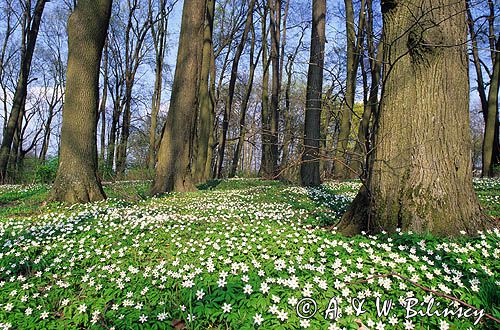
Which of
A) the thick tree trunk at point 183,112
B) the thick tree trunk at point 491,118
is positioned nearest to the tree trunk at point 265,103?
the thick tree trunk at point 183,112

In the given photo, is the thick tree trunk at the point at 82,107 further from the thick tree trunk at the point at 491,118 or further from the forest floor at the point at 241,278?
the thick tree trunk at the point at 491,118

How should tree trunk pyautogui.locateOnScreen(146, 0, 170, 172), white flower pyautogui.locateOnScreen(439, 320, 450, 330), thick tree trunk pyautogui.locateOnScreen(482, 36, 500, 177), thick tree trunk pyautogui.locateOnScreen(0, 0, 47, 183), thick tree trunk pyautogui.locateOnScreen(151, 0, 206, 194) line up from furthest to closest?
tree trunk pyautogui.locateOnScreen(146, 0, 170, 172)
thick tree trunk pyautogui.locateOnScreen(0, 0, 47, 183)
thick tree trunk pyautogui.locateOnScreen(482, 36, 500, 177)
thick tree trunk pyautogui.locateOnScreen(151, 0, 206, 194)
white flower pyautogui.locateOnScreen(439, 320, 450, 330)

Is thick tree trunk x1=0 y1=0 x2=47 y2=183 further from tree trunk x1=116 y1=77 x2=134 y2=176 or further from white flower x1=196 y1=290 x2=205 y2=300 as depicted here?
white flower x1=196 y1=290 x2=205 y2=300

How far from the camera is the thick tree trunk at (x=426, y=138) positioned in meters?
3.26

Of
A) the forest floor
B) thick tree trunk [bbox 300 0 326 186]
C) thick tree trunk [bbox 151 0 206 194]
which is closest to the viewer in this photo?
the forest floor

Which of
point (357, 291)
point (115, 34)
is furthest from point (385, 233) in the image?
point (115, 34)

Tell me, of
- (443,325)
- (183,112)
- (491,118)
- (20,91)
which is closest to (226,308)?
(443,325)

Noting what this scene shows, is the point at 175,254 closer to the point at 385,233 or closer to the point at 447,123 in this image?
the point at 385,233

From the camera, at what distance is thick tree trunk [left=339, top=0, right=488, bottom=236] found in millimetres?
3259

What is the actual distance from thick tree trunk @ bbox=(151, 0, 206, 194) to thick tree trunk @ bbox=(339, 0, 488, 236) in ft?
20.7

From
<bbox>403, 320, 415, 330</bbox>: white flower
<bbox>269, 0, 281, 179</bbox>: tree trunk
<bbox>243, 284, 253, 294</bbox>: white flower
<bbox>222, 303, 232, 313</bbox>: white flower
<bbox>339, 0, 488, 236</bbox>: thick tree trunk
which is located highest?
<bbox>269, 0, 281, 179</bbox>: tree trunk

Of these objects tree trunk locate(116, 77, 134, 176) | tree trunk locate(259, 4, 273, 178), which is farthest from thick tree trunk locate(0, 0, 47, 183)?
tree trunk locate(259, 4, 273, 178)

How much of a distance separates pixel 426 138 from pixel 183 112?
714cm

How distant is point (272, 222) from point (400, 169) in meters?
1.83
